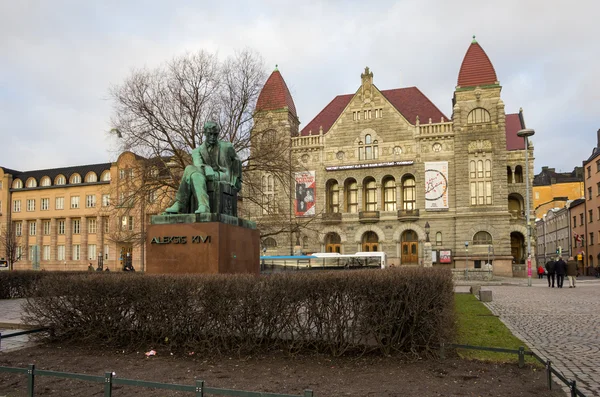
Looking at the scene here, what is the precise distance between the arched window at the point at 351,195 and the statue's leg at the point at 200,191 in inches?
1869

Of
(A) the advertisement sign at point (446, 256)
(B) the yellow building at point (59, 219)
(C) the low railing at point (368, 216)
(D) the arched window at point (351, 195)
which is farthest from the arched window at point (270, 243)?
(A) the advertisement sign at point (446, 256)

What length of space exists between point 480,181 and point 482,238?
594cm

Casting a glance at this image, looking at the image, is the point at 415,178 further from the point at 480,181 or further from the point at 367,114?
the point at 367,114

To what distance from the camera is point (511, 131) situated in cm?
6606

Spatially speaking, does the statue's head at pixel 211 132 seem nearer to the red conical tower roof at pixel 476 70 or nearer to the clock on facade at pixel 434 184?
the clock on facade at pixel 434 184

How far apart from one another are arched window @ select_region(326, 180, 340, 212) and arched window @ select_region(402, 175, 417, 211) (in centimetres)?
751

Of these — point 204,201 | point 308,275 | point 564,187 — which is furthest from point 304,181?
point 564,187

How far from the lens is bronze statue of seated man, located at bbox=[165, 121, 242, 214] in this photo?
38.3 feet

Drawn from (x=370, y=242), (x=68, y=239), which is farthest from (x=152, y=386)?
(x=68, y=239)

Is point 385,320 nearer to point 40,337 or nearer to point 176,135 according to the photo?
point 40,337

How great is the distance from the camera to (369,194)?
192 ft

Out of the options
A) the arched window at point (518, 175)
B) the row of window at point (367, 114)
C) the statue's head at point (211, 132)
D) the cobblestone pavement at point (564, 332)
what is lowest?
the cobblestone pavement at point (564, 332)

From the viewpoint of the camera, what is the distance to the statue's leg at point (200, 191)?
1128cm

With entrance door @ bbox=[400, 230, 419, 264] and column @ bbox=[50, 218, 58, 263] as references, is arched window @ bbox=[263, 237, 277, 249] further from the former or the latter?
column @ bbox=[50, 218, 58, 263]
